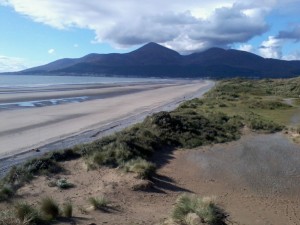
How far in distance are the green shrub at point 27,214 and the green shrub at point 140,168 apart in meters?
5.31

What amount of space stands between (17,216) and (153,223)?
2.84 meters

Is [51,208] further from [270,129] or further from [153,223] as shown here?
[270,129]

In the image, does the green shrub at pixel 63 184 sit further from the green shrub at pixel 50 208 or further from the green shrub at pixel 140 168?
the green shrub at pixel 50 208

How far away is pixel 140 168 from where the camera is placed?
14156mm

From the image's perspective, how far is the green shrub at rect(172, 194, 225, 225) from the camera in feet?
29.4

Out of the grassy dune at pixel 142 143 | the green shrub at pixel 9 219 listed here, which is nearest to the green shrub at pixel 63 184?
the grassy dune at pixel 142 143

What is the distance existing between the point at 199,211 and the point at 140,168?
5100 mm

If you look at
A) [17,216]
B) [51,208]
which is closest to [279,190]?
[51,208]

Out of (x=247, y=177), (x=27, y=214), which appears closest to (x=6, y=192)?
(x=27, y=214)

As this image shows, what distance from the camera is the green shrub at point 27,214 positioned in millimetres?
8380

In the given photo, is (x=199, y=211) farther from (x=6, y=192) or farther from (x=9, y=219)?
(x=6, y=192)

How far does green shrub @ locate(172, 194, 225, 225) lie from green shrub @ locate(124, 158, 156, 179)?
12.5ft

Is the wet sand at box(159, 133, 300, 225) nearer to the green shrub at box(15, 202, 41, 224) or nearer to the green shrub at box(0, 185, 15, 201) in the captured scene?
the green shrub at box(15, 202, 41, 224)

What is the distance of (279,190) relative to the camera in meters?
13.8
